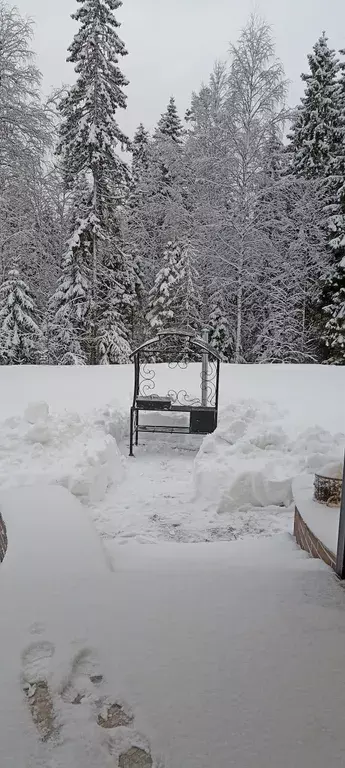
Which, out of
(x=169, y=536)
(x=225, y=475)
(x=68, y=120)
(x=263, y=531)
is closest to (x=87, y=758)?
(x=169, y=536)

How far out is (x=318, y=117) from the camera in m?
12.1

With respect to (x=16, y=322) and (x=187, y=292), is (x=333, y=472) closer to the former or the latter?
(x=16, y=322)

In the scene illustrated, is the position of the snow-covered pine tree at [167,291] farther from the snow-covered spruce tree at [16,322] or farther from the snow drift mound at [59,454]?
the snow drift mound at [59,454]

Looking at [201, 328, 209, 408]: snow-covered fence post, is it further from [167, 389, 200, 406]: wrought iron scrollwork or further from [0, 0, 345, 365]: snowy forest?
[0, 0, 345, 365]: snowy forest

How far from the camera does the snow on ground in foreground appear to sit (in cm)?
399

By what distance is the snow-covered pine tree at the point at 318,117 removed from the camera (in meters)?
12.1

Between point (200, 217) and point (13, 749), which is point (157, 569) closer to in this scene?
point (13, 749)

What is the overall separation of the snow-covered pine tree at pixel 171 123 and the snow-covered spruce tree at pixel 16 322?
6.87 metres

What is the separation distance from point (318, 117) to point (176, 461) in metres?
9.97

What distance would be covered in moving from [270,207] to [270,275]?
1.79 meters

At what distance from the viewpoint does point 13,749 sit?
47.3 inches

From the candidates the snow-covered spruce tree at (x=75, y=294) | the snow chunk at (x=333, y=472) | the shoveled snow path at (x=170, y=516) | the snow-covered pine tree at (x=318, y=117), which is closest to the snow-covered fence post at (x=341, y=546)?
the snow chunk at (x=333, y=472)

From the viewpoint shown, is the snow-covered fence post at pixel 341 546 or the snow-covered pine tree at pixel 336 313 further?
the snow-covered pine tree at pixel 336 313

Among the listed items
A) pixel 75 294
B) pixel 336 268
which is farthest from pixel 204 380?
pixel 336 268
